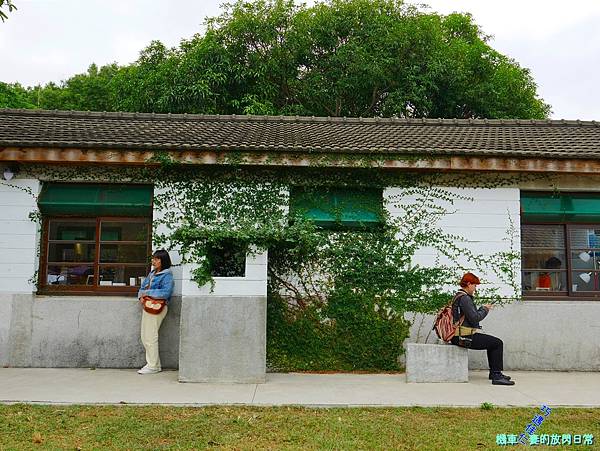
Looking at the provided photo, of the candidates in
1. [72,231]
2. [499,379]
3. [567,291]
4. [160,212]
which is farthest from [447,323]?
[72,231]

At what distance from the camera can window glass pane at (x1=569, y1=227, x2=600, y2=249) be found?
28.8ft

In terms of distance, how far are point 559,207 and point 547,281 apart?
1173 mm

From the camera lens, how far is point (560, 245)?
878 cm

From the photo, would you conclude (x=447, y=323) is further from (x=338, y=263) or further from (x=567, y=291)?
(x=567, y=291)

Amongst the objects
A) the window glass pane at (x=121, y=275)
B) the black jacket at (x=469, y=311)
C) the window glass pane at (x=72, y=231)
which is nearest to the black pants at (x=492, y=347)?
the black jacket at (x=469, y=311)

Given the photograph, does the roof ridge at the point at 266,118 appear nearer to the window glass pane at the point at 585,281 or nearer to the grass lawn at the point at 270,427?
the window glass pane at the point at 585,281

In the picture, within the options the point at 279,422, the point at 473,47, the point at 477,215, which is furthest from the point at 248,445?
the point at 473,47

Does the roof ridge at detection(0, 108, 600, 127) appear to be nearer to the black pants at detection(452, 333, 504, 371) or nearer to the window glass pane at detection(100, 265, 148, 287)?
the window glass pane at detection(100, 265, 148, 287)

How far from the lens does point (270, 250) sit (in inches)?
323

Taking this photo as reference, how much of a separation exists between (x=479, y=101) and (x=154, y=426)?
66.9 feet

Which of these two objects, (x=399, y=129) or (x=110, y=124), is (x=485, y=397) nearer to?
(x=399, y=129)

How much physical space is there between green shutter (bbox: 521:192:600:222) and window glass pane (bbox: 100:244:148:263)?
19.4 feet

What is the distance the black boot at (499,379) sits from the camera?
7.21 m

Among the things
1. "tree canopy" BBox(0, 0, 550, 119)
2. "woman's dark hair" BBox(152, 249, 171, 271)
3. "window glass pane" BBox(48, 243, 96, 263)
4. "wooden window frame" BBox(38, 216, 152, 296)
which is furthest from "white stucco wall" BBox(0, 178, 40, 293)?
"tree canopy" BBox(0, 0, 550, 119)
